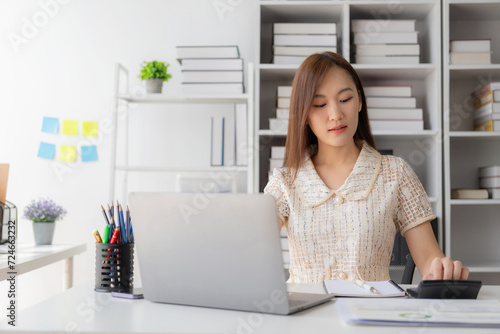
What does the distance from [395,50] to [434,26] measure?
0.70 ft

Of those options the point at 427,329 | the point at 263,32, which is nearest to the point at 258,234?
the point at 427,329

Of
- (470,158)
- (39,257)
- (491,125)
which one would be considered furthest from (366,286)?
(470,158)

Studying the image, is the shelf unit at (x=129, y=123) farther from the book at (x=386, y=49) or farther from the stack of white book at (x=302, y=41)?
the book at (x=386, y=49)

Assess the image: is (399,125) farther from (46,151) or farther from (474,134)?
(46,151)

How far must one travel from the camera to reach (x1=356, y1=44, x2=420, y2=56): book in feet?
8.15

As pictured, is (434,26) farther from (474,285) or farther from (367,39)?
(474,285)

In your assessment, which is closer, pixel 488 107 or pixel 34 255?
pixel 34 255

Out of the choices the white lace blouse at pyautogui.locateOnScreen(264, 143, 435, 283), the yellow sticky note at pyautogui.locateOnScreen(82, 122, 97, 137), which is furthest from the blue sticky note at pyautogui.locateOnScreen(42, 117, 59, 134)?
the white lace blouse at pyautogui.locateOnScreen(264, 143, 435, 283)

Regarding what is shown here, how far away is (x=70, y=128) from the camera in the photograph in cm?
277

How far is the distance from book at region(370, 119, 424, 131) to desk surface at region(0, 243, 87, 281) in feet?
4.93

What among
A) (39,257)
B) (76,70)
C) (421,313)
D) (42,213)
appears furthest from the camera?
(76,70)

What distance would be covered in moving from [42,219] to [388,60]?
1.77 m

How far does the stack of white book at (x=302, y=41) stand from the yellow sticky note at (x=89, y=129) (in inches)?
40.6

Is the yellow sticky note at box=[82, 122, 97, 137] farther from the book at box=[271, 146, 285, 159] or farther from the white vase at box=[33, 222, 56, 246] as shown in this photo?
the book at box=[271, 146, 285, 159]
